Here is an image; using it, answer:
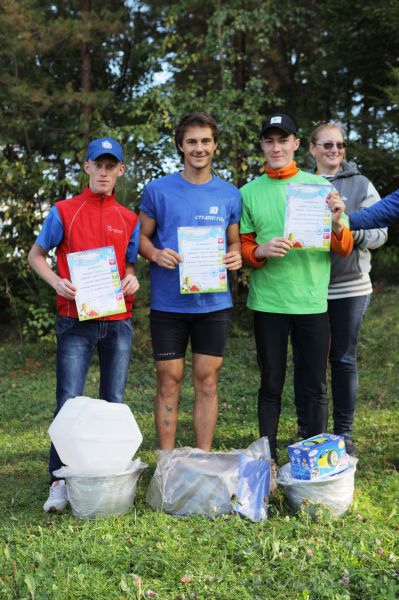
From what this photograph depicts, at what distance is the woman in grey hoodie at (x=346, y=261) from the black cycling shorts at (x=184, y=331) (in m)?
0.83

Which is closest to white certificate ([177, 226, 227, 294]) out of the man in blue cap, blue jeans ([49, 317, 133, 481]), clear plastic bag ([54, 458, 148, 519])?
the man in blue cap

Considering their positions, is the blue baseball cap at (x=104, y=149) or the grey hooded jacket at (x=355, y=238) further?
the grey hooded jacket at (x=355, y=238)

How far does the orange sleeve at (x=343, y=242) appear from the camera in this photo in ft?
12.5

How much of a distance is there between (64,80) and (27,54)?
1.83m

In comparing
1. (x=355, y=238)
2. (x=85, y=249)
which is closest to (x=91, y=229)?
(x=85, y=249)

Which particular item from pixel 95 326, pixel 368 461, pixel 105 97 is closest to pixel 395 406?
pixel 368 461

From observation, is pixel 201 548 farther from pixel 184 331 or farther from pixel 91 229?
pixel 91 229

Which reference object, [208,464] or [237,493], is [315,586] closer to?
[237,493]

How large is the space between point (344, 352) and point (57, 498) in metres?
2.07

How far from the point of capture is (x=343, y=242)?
3.81 m

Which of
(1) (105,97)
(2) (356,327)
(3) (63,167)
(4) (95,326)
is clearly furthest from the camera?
(3) (63,167)

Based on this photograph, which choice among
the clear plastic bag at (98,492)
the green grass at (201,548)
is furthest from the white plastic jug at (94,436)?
the green grass at (201,548)

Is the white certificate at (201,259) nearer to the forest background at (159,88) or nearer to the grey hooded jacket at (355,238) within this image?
the grey hooded jacket at (355,238)

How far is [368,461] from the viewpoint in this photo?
4488 millimetres
